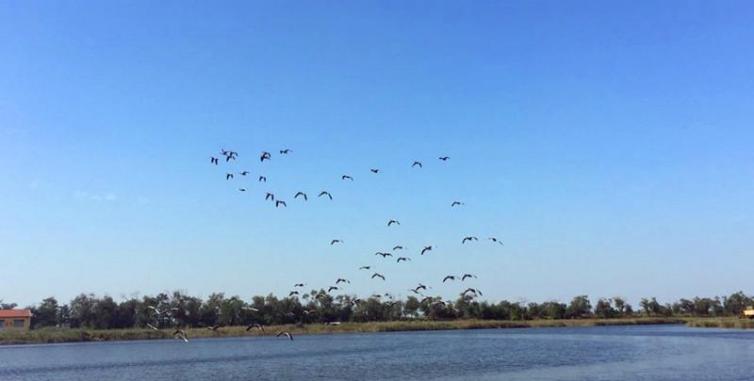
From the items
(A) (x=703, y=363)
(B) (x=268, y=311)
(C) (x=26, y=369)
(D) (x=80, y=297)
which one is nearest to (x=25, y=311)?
(D) (x=80, y=297)

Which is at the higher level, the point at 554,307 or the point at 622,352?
the point at 554,307

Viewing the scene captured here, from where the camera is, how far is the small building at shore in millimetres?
104188

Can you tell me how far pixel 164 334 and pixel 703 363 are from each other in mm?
85728

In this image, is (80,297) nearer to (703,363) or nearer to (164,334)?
(164,334)

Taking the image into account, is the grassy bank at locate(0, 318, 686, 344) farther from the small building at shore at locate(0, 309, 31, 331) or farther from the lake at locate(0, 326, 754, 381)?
the lake at locate(0, 326, 754, 381)

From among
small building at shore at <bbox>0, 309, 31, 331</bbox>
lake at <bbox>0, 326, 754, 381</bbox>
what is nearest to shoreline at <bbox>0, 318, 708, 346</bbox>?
small building at shore at <bbox>0, 309, 31, 331</bbox>

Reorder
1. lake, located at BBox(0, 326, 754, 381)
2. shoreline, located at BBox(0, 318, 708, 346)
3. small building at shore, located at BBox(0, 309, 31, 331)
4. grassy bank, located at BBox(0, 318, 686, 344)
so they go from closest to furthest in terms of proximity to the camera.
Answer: lake, located at BBox(0, 326, 754, 381)
shoreline, located at BBox(0, 318, 708, 346)
grassy bank, located at BBox(0, 318, 686, 344)
small building at shore, located at BBox(0, 309, 31, 331)

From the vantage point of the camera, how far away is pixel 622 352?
164ft

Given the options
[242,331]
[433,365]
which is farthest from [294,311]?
[433,365]

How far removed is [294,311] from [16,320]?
4690cm

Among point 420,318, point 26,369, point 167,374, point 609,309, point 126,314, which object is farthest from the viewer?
point 609,309

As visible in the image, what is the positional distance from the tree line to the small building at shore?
27.8 feet

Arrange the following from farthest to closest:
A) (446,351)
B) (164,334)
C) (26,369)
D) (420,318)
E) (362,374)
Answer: (420,318)
(164,334)
(446,351)
(26,369)
(362,374)

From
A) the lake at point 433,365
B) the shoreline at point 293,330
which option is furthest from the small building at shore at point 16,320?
the lake at point 433,365
